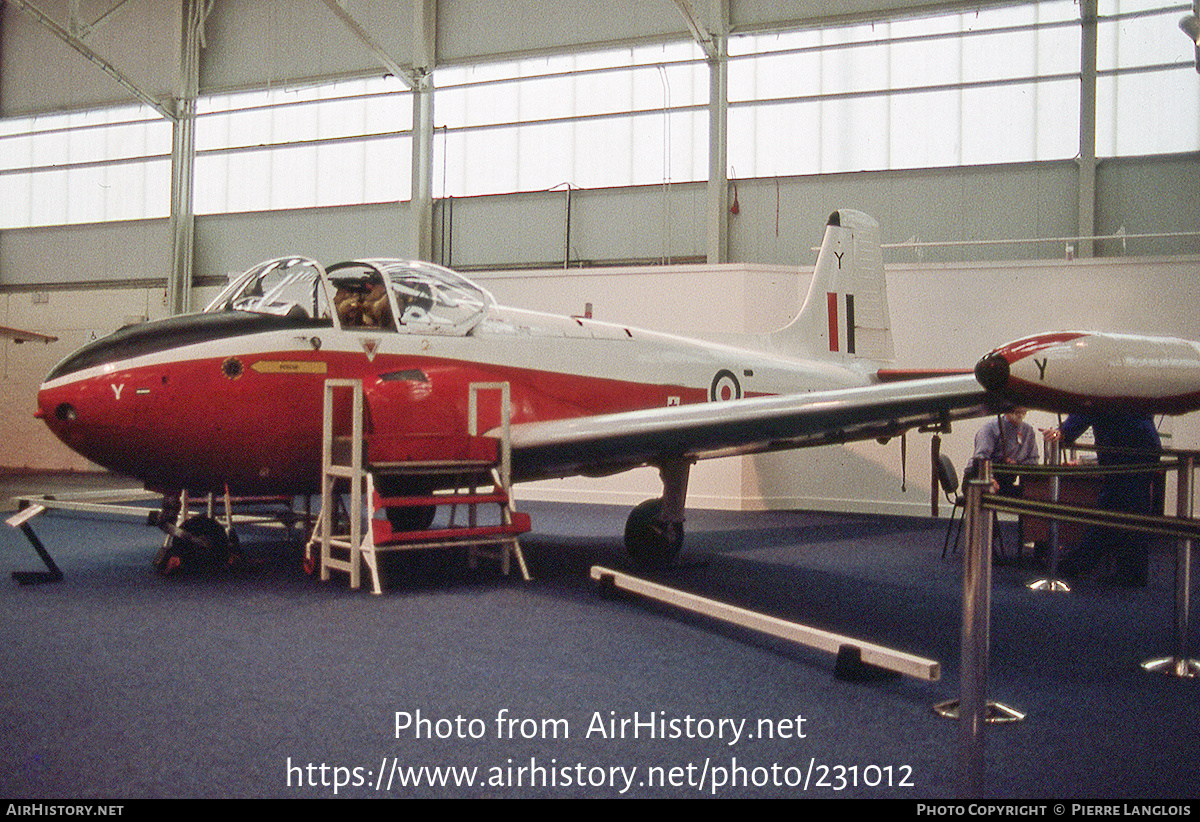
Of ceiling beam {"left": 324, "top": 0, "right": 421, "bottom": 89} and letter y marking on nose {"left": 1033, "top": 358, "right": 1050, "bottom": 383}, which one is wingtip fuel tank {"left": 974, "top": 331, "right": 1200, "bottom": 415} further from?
ceiling beam {"left": 324, "top": 0, "right": 421, "bottom": 89}

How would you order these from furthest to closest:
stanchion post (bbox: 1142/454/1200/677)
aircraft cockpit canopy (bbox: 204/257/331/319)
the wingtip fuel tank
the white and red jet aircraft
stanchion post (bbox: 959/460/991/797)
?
1. aircraft cockpit canopy (bbox: 204/257/331/319)
2. the white and red jet aircraft
3. stanchion post (bbox: 1142/454/1200/677)
4. the wingtip fuel tank
5. stanchion post (bbox: 959/460/991/797)

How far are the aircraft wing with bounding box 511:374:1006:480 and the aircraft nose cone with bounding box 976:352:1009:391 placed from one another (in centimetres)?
80

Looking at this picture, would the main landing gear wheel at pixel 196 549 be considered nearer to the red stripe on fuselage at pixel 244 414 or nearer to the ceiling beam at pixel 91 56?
the red stripe on fuselage at pixel 244 414

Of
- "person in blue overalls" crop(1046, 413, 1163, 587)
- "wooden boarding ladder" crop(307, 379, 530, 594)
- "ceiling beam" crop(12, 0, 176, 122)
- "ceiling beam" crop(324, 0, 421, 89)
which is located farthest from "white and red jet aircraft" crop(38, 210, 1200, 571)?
"ceiling beam" crop(12, 0, 176, 122)

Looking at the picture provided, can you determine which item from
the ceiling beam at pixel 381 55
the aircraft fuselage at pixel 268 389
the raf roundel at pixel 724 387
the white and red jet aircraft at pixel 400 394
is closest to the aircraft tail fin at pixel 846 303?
the raf roundel at pixel 724 387

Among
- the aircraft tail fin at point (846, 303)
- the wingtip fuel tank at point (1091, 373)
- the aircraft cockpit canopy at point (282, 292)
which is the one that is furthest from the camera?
the aircraft tail fin at point (846, 303)

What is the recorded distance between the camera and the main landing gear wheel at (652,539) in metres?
5.57

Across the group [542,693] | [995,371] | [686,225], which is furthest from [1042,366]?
[686,225]

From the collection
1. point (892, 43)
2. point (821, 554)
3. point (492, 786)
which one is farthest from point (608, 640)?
point (892, 43)

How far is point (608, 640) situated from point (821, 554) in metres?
3.08

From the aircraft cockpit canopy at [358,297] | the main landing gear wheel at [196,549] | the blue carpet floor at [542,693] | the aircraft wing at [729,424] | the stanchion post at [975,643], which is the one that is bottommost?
the blue carpet floor at [542,693]

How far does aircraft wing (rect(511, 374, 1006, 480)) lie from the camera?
3.58 m

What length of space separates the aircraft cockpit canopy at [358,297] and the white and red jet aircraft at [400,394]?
10 millimetres

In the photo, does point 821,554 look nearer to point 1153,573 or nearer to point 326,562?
point 1153,573
